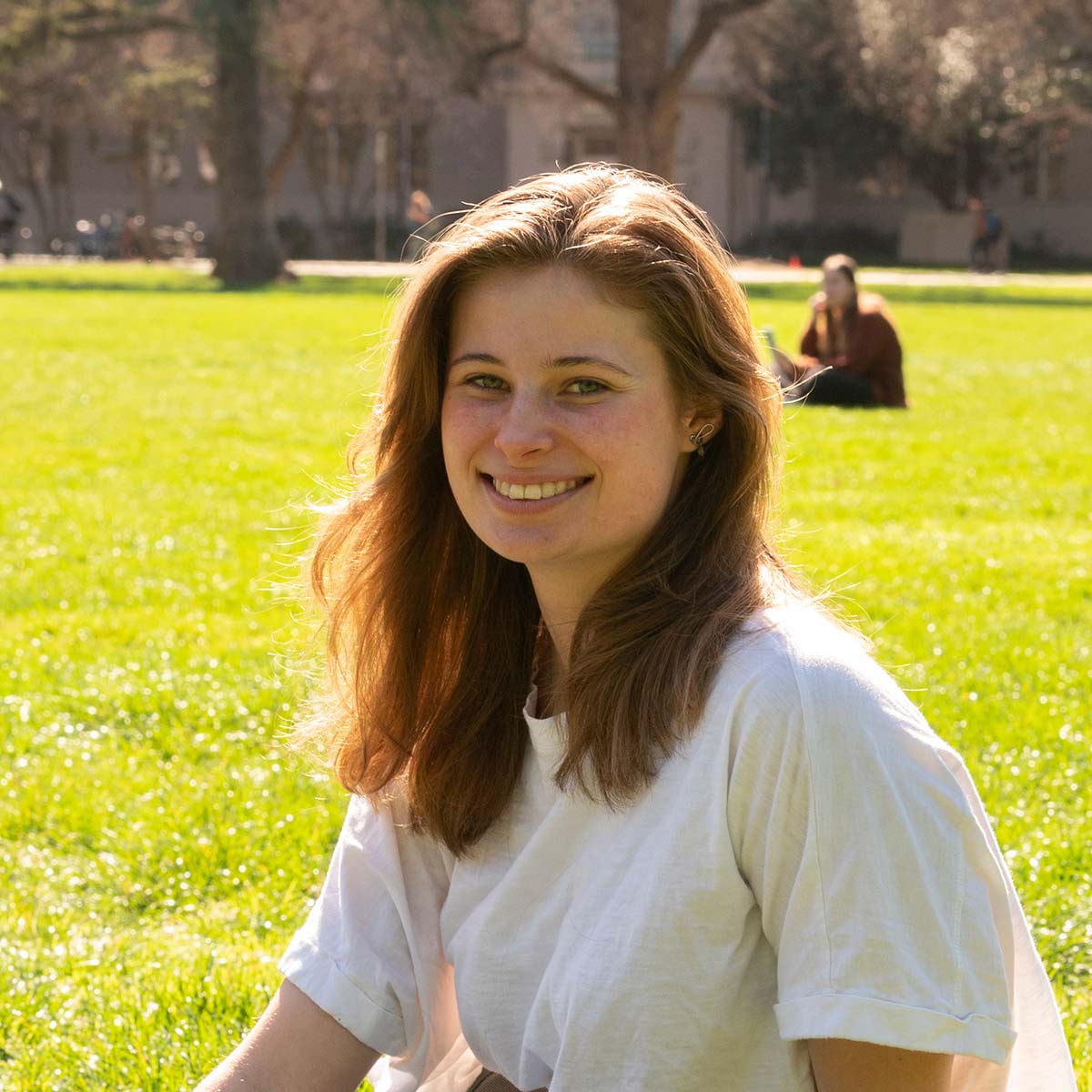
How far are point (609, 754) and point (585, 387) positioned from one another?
17.9 inches

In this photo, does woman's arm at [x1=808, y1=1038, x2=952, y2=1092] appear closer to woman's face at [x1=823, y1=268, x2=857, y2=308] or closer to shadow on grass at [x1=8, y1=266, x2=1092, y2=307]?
woman's face at [x1=823, y1=268, x2=857, y2=308]

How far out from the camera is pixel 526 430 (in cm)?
212

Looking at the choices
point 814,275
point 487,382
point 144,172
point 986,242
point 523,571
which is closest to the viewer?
point 487,382

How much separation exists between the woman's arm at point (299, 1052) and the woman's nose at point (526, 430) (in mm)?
815

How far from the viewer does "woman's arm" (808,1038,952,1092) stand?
180 centimetres

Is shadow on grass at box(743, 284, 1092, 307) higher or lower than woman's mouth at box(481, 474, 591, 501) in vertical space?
lower

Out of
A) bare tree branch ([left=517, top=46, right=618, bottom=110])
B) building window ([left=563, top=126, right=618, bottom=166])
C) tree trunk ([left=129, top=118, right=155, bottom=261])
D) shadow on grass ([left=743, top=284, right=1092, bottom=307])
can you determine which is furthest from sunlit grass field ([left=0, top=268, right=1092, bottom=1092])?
building window ([left=563, top=126, right=618, bottom=166])

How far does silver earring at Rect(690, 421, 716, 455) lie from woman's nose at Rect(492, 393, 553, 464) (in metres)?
0.19

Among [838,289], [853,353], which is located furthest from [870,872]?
[853,353]

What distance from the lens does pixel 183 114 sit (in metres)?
50.9

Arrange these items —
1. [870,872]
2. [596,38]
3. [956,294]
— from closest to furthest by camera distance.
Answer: [870,872]
[956,294]
[596,38]

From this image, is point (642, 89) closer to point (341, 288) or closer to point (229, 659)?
point (341, 288)

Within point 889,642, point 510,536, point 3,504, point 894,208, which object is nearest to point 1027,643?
point 889,642

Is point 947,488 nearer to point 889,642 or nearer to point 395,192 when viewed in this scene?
point 889,642
